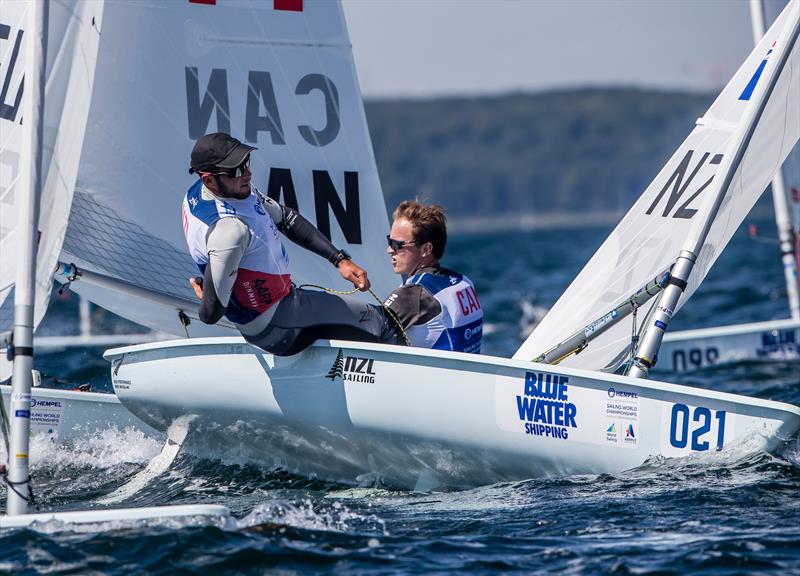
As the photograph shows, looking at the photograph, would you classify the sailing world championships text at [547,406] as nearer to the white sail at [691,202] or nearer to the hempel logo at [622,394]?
the hempel logo at [622,394]

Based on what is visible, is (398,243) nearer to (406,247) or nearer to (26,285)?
(406,247)

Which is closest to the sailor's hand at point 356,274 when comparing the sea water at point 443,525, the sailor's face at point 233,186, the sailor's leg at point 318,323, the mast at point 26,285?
the sailor's leg at point 318,323

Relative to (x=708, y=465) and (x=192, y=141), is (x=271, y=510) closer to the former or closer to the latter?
(x=708, y=465)

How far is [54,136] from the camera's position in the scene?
13.7ft

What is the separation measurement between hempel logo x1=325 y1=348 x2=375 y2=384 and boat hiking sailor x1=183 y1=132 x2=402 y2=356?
0.15m

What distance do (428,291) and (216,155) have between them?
104 cm

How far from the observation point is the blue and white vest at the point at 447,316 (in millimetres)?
4785

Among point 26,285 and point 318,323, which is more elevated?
point 26,285

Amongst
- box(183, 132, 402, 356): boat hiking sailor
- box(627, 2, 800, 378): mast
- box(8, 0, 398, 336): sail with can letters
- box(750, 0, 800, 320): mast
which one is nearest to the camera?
box(183, 132, 402, 356): boat hiking sailor

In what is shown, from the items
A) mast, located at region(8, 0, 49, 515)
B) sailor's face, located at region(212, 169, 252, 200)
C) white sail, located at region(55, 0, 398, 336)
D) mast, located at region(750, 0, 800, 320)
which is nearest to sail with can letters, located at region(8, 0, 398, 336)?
white sail, located at region(55, 0, 398, 336)

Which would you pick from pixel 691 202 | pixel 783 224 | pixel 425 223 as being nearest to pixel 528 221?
pixel 783 224

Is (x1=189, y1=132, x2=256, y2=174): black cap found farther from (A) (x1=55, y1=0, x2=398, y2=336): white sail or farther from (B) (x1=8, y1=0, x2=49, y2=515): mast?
(A) (x1=55, y1=0, x2=398, y2=336): white sail

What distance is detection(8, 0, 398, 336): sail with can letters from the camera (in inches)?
218

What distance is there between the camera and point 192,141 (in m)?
5.80
